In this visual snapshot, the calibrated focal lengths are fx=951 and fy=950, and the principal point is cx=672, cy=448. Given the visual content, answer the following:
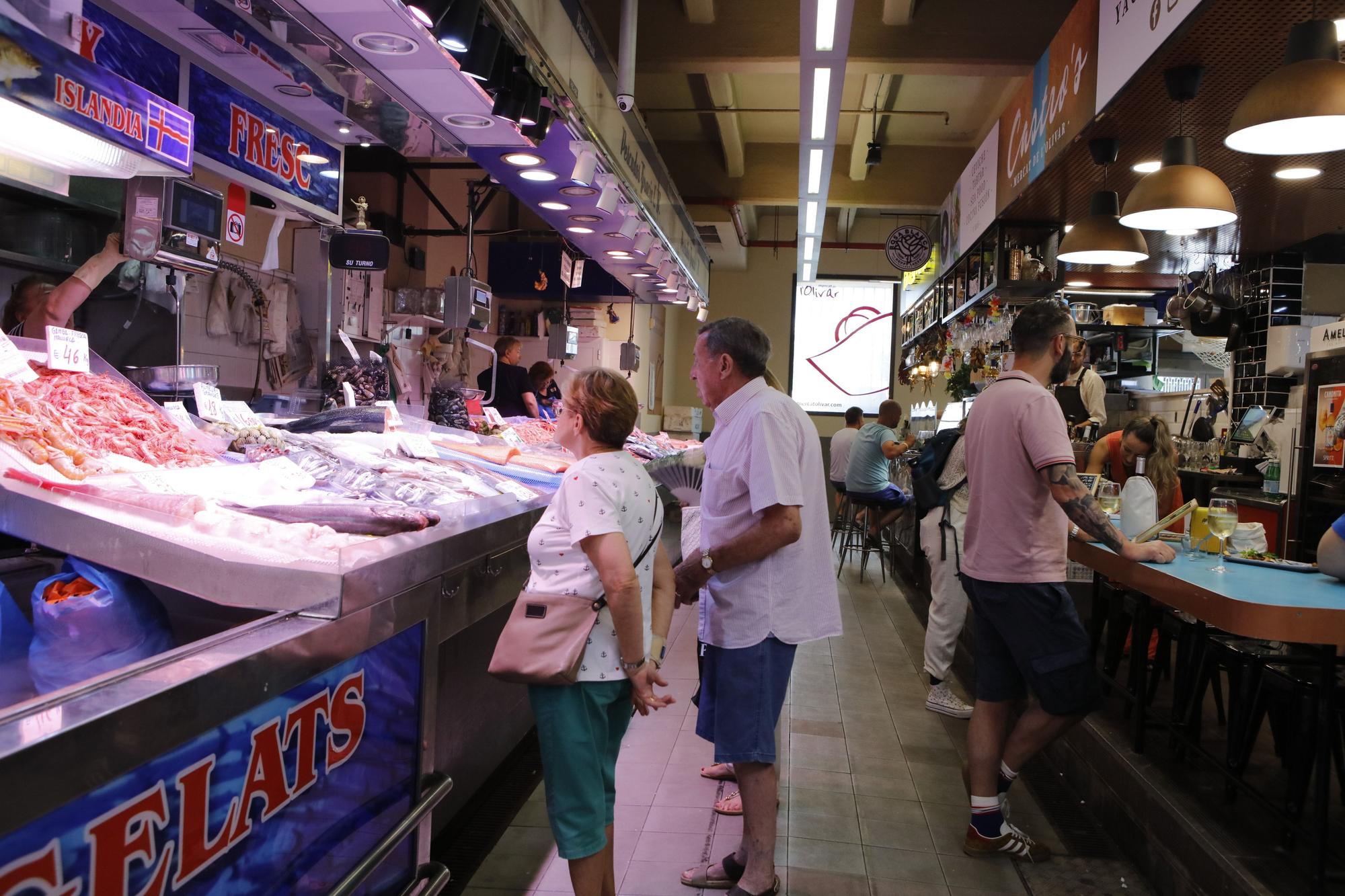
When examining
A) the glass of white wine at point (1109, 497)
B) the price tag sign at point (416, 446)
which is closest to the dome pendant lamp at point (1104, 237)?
the glass of white wine at point (1109, 497)

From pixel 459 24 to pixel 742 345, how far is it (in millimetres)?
1565

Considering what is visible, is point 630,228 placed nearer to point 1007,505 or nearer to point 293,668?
point 1007,505

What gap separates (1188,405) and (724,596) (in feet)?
23.8

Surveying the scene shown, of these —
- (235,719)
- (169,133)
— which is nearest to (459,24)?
(169,133)

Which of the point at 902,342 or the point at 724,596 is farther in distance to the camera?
the point at 902,342

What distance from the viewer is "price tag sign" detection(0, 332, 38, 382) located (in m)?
2.18

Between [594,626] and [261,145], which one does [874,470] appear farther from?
[594,626]

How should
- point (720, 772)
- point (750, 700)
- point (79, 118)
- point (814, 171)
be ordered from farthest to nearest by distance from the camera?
point (814, 171) → point (720, 772) → point (750, 700) → point (79, 118)

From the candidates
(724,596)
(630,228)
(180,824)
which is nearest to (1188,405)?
(630,228)

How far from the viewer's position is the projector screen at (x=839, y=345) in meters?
17.0

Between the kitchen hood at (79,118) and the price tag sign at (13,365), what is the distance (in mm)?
567

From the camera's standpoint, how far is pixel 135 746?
1.20m

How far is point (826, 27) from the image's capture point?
4.67 m

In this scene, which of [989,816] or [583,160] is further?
[583,160]
